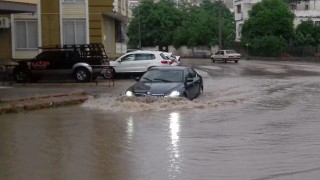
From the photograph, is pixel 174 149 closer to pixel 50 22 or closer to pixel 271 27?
pixel 50 22

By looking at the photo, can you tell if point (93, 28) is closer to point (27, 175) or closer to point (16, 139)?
point (16, 139)

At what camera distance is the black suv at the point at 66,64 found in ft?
95.4

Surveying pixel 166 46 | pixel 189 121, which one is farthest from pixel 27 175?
pixel 166 46

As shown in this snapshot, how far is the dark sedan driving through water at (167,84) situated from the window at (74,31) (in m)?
14.3

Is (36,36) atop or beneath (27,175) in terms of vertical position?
atop

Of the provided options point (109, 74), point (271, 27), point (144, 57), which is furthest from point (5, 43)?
point (271, 27)

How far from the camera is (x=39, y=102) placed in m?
18.4

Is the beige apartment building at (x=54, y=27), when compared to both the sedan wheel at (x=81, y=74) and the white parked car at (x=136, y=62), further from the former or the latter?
the sedan wheel at (x=81, y=74)

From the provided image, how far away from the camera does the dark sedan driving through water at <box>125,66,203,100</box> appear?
720 inches

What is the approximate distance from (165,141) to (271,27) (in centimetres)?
5918

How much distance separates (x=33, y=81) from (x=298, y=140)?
20199 mm

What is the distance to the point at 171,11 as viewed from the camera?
92938mm

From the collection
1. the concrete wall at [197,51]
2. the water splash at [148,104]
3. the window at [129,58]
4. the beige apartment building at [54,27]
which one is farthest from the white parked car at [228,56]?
the water splash at [148,104]

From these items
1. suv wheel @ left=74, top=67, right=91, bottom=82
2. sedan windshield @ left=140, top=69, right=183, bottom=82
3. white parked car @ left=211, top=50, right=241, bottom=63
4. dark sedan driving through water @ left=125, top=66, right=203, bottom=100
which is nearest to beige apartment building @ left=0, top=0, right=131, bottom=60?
suv wheel @ left=74, top=67, right=91, bottom=82
